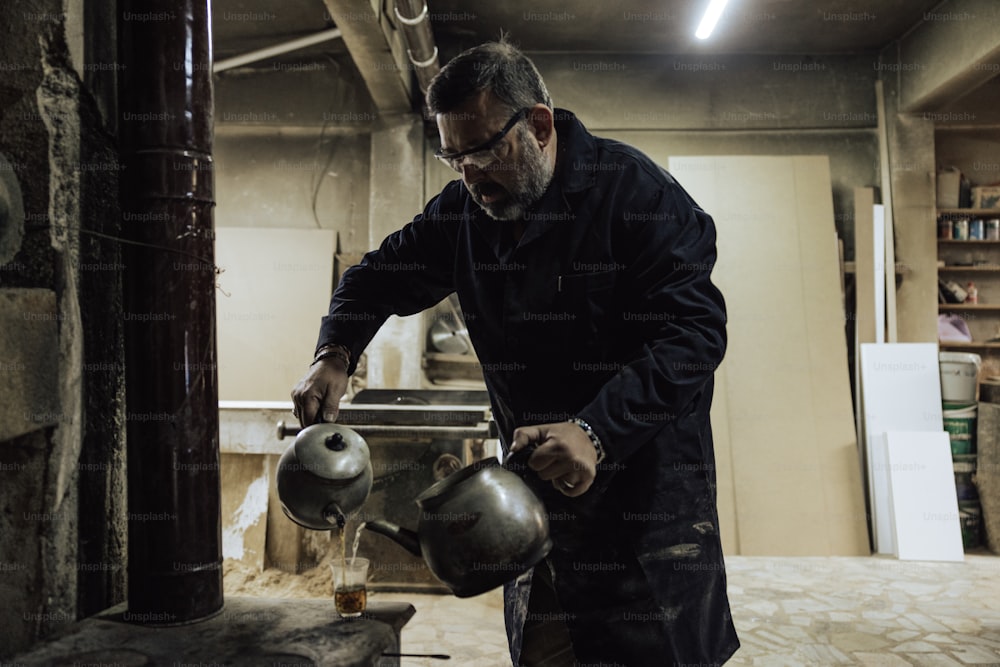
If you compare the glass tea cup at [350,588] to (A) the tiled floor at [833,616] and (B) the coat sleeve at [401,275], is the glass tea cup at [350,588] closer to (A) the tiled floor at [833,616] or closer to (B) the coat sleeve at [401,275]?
(B) the coat sleeve at [401,275]

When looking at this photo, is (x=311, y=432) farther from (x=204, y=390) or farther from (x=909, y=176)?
(x=909, y=176)

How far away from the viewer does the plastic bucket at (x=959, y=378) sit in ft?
18.1

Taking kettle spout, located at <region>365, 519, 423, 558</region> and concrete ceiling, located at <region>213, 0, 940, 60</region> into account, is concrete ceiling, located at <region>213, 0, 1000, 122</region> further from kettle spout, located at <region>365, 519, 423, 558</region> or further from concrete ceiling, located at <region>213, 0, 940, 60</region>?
kettle spout, located at <region>365, 519, 423, 558</region>

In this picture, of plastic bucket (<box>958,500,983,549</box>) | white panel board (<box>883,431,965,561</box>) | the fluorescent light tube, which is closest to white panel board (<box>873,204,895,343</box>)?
white panel board (<box>883,431,965,561</box>)

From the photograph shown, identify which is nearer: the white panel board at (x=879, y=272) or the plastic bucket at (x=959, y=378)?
the plastic bucket at (x=959, y=378)

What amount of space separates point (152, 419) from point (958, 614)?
426 centimetres

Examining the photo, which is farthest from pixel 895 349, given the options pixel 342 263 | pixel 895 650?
pixel 342 263

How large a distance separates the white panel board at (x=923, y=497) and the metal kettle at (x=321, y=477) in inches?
187

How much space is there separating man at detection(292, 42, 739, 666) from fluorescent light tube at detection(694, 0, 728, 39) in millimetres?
3149

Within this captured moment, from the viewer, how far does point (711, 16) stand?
482 cm

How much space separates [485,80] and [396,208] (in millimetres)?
4654

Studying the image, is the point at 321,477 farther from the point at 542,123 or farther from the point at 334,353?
the point at 542,123

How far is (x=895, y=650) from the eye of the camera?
3578 millimetres

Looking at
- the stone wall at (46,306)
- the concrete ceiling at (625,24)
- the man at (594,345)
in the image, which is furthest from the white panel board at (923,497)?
the stone wall at (46,306)
